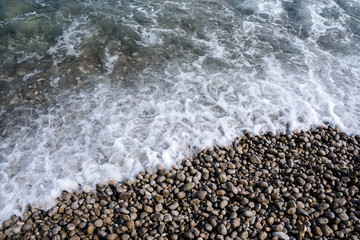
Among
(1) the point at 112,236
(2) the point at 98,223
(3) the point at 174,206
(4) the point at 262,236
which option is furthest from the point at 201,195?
(2) the point at 98,223

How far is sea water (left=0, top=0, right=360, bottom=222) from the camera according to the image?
600cm

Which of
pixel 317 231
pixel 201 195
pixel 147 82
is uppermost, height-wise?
pixel 147 82

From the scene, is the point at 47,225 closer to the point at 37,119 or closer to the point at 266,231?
the point at 37,119

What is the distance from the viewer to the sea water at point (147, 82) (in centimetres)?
600

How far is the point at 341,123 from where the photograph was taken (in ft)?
23.4

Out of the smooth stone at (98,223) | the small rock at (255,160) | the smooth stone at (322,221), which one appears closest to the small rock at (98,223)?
the smooth stone at (98,223)

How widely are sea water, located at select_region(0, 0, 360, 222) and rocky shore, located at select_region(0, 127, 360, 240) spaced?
1.37ft

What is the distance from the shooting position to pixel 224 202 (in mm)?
5008

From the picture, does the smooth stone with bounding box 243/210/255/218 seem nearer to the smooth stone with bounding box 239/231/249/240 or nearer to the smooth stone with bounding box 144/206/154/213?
the smooth stone with bounding box 239/231/249/240

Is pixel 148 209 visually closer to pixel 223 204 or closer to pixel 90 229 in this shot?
pixel 90 229

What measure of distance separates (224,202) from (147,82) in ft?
15.0

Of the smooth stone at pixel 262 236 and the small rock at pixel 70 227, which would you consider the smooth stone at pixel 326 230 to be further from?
the small rock at pixel 70 227

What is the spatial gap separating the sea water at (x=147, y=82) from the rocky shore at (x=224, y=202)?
418 mm

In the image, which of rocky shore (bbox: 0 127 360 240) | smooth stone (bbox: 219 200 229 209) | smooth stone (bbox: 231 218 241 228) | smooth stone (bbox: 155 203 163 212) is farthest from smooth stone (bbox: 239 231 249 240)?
smooth stone (bbox: 155 203 163 212)
